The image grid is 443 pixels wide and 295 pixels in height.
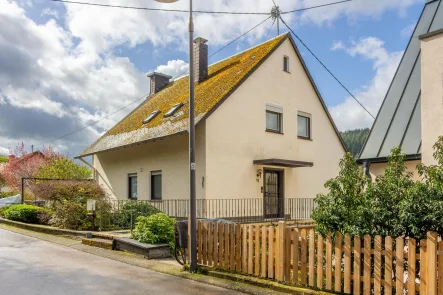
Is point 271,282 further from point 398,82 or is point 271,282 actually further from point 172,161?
point 172,161

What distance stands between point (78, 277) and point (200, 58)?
13173mm

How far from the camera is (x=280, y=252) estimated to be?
6688 mm

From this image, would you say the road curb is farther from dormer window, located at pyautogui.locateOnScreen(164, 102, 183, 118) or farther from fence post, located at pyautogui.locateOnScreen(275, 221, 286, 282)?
fence post, located at pyautogui.locateOnScreen(275, 221, 286, 282)

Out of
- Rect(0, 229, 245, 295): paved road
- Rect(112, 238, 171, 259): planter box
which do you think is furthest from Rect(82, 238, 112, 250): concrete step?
Rect(112, 238, 171, 259): planter box

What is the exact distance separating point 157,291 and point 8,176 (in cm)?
3676

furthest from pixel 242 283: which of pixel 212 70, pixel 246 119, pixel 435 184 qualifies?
pixel 212 70

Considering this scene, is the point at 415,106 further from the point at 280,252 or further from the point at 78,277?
the point at 78,277

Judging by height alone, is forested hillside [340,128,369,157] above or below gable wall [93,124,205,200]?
above

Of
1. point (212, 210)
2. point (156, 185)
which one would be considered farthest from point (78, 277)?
point (156, 185)

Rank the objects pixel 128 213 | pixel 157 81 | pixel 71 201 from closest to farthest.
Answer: pixel 128 213 → pixel 71 201 → pixel 157 81

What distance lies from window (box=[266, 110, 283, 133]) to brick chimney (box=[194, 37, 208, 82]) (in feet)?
12.8

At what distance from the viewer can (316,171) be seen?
748 inches

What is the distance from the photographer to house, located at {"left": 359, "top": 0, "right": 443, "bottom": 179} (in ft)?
20.6

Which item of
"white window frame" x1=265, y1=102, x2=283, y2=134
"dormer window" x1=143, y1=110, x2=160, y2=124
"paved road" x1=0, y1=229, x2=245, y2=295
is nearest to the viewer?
"paved road" x1=0, y1=229, x2=245, y2=295
